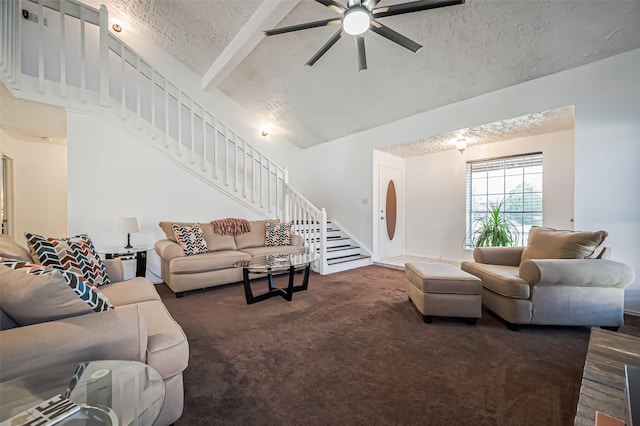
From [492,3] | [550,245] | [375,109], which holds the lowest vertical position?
[550,245]

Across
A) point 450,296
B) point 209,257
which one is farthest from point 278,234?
point 450,296

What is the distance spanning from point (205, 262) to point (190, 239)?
0.49 metres

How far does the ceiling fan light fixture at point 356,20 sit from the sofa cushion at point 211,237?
313cm

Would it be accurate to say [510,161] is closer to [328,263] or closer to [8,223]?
[328,263]

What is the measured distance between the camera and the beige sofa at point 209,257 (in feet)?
10.3

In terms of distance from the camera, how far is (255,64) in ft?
14.3

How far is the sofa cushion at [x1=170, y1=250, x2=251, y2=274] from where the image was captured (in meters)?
3.10

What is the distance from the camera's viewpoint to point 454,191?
490 centimetres

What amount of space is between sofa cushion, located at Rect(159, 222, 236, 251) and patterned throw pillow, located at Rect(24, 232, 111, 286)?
1.49 metres

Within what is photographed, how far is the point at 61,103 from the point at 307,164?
446cm

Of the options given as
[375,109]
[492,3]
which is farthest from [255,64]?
[492,3]

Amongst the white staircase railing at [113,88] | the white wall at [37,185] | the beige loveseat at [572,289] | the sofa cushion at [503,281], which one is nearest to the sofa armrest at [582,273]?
the beige loveseat at [572,289]

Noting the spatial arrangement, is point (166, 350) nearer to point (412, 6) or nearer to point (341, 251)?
point (412, 6)

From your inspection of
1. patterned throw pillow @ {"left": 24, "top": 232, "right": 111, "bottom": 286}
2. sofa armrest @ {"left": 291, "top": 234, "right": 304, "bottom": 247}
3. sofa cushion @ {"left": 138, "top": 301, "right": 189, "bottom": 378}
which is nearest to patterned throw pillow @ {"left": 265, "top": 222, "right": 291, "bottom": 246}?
sofa armrest @ {"left": 291, "top": 234, "right": 304, "bottom": 247}
